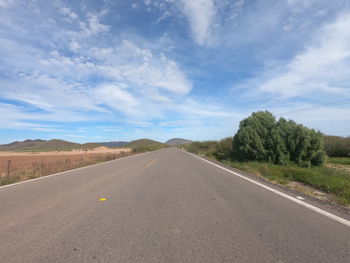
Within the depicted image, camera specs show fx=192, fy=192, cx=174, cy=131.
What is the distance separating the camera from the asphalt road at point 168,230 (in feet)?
8.10

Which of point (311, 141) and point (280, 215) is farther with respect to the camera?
point (311, 141)

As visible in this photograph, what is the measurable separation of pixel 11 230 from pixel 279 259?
13.8 ft

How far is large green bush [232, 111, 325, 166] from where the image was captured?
1425 centimetres

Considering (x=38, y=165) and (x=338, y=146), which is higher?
(x=338, y=146)

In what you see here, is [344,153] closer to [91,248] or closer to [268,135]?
[268,135]

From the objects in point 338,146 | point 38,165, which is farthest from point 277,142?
point 338,146

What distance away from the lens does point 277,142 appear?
14.8m

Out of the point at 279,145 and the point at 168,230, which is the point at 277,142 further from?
the point at 168,230

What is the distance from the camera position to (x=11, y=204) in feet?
15.9

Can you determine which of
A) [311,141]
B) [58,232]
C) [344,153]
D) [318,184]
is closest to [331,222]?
[318,184]

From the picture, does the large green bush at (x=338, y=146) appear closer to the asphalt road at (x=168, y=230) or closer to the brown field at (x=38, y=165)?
the asphalt road at (x=168, y=230)

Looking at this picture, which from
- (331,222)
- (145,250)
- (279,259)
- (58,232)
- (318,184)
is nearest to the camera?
(279,259)

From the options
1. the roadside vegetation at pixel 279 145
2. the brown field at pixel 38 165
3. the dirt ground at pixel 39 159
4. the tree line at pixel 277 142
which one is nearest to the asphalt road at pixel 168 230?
the brown field at pixel 38 165

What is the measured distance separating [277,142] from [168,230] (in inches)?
556
